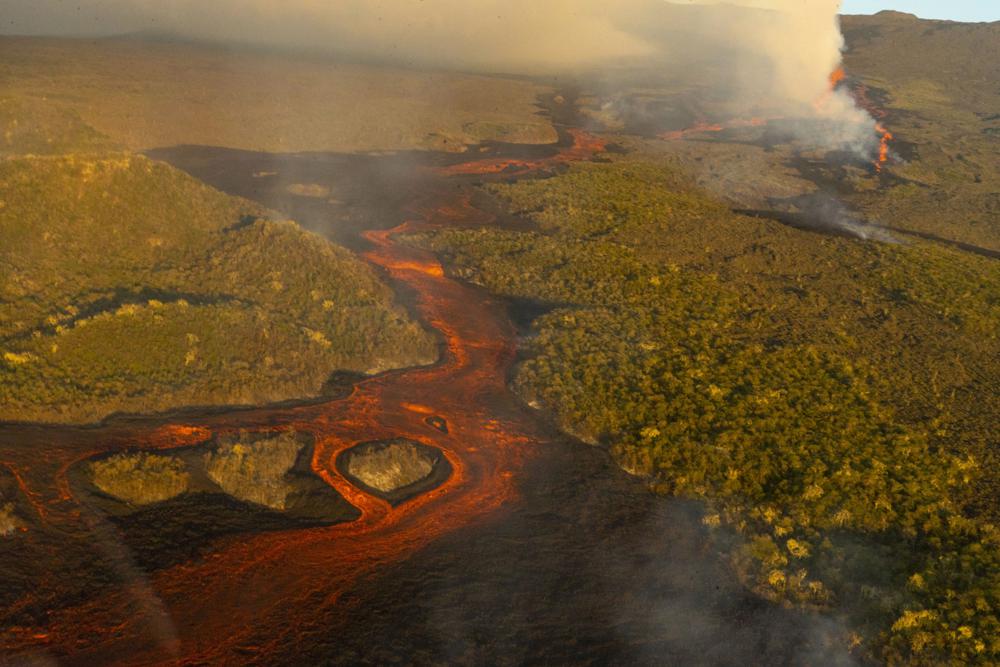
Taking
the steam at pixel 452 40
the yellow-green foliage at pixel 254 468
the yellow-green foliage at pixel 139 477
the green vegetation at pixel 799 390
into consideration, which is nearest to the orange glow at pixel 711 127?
the steam at pixel 452 40

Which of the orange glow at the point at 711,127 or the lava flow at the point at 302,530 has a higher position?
the orange glow at the point at 711,127

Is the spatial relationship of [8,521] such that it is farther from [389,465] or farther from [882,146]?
A: [882,146]

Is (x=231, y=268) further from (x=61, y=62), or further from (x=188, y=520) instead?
(x=61, y=62)

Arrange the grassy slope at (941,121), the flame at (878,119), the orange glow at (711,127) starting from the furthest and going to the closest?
the orange glow at (711,127) → the flame at (878,119) → the grassy slope at (941,121)

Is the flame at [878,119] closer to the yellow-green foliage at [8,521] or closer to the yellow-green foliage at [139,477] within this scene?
the yellow-green foliage at [139,477]

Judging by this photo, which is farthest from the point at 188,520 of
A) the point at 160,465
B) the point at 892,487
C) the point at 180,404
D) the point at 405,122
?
the point at 405,122
